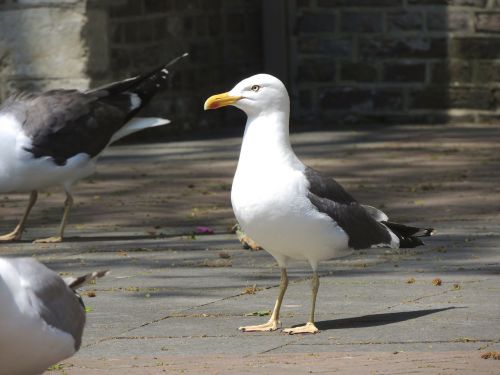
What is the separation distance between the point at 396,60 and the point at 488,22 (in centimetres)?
119

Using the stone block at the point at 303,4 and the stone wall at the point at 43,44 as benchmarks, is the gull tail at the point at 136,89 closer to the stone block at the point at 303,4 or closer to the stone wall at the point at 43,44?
the stone wall at the point at 43,44

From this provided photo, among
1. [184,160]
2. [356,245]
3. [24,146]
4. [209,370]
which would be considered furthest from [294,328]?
[184,160]

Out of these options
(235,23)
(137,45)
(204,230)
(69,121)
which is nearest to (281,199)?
(204,230)

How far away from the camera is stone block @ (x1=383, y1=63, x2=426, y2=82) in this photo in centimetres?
1588

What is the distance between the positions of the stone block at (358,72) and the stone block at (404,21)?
524 mm

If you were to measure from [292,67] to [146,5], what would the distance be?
2.15m

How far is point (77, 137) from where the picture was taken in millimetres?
9195

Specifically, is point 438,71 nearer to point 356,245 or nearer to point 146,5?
point 146,5

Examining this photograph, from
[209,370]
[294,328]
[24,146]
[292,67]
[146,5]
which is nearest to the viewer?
[209,370]

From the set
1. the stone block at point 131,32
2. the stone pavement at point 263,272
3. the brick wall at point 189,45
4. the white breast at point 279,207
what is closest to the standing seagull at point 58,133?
the stone pavement at point 263,272

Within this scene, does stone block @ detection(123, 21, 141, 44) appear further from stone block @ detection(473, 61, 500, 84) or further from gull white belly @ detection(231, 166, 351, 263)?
gull white belly @ detection(231, 166, 351, 263)

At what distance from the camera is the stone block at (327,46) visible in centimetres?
1614

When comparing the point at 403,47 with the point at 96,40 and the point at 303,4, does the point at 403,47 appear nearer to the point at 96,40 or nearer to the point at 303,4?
the point at 303,4

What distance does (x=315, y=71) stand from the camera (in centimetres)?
1628
